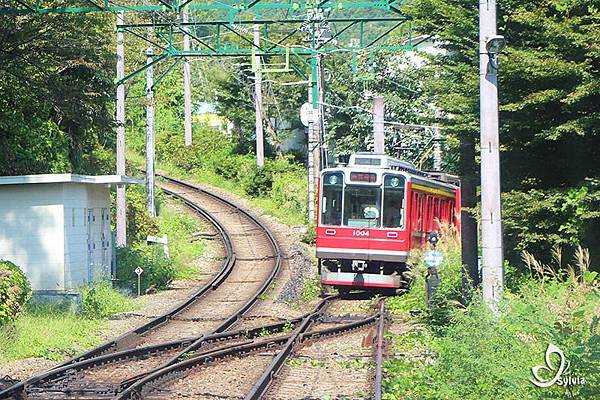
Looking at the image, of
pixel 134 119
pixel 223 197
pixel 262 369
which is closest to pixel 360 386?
pixel 262 369

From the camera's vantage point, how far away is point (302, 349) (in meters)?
14.4

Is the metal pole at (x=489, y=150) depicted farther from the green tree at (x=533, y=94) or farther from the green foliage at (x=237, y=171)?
the green foliage at (x=237, y=171)

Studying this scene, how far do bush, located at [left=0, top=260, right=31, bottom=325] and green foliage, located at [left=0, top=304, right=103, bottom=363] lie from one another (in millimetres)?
175

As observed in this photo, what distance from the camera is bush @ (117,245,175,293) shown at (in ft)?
78.2

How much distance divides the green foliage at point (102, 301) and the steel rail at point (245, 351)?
397cm

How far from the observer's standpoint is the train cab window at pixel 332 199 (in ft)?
70.2

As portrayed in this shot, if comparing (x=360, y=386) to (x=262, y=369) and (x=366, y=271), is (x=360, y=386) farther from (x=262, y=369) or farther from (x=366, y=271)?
(x=366, y=271)

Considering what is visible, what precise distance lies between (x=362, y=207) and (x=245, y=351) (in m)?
8.00

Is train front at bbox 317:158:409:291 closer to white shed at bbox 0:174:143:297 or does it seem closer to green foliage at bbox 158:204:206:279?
white shed at bbox 0:174:143:297

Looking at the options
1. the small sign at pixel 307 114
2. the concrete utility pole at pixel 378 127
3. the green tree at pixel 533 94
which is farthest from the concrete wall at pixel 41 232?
the concrete utility pole at pixel 378 127

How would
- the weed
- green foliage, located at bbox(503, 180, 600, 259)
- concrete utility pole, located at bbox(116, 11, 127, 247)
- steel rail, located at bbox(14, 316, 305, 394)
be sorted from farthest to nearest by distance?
concrete utility pole, located at bbox(116, 11, 127, 247) < the weed < green foliage, located at bbox(503, 180, 600, 259) < steel rail, located at bbox(14, 316, 305, 394)

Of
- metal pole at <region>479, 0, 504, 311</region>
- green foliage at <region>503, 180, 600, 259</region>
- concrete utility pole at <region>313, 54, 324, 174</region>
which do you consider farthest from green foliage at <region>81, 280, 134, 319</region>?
concrete utility pole at <region>313, 54, 324, 174</region>

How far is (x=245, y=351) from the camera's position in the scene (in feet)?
45.9

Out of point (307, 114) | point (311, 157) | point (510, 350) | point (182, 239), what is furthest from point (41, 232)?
point (182, 239)
